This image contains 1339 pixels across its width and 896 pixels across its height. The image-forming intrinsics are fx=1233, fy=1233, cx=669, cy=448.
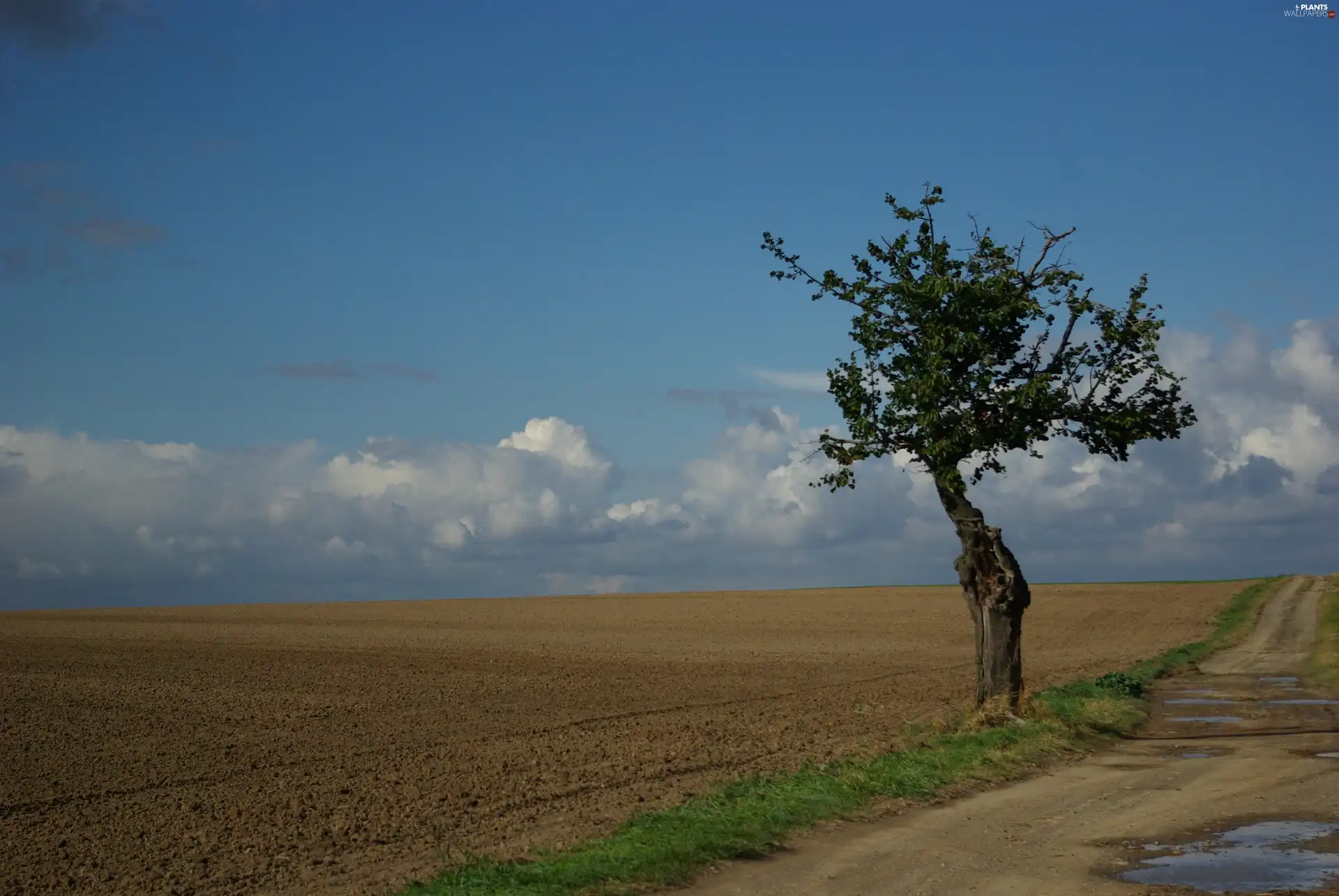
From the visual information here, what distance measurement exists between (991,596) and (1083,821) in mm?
8428

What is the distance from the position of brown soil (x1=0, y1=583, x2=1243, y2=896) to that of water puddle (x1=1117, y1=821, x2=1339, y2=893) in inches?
224

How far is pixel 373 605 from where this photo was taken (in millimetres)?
90812

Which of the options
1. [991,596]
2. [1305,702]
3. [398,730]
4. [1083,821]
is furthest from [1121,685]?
[398,730]

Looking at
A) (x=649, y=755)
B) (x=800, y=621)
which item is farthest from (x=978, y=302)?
(x=800, y=621)

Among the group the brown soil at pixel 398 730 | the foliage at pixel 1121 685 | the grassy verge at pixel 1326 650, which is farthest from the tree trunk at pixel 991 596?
the grassy verge at pixel 1326 650

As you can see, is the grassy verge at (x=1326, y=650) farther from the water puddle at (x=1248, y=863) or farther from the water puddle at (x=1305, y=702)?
the water puddle at (x=1248, y=863)

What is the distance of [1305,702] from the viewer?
23.9m

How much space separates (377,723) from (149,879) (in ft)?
43.6

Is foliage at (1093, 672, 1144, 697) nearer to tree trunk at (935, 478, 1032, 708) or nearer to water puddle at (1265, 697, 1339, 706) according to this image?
water puddle at (1265, 697, 1339, 706)

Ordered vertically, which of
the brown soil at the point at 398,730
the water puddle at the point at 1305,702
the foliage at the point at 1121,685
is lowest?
the brown soil at the point at 398,730

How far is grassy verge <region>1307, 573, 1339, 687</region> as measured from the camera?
29.1 metres

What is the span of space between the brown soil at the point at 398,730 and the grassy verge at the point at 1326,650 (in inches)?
195

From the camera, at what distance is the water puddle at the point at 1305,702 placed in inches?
928

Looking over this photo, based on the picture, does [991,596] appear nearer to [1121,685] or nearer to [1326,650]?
[1121,685]
